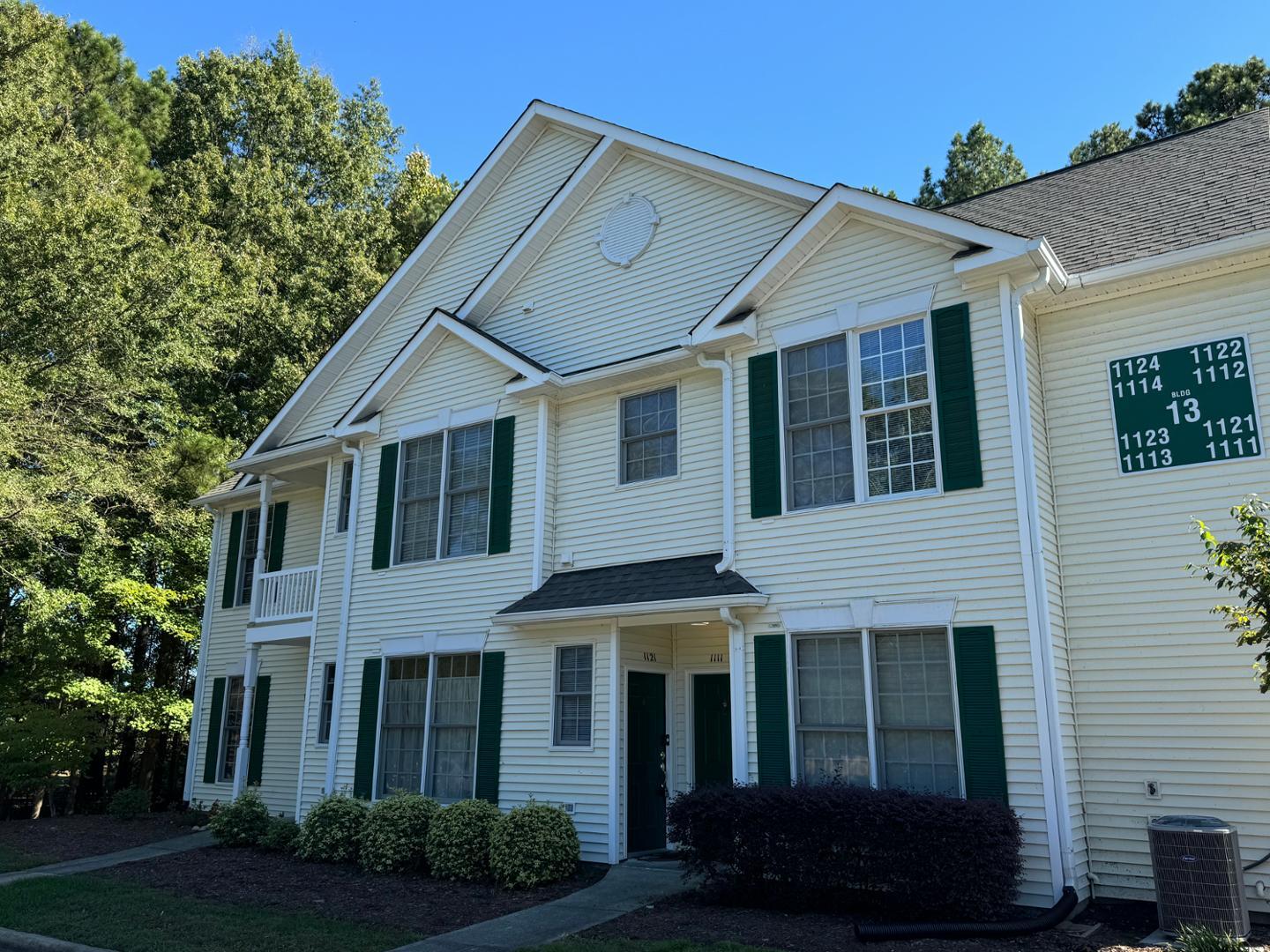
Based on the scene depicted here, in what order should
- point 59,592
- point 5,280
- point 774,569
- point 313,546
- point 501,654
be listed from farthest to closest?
point 59,592 → point 5,280 → point 313,546 → point 501,654 → point 774,569

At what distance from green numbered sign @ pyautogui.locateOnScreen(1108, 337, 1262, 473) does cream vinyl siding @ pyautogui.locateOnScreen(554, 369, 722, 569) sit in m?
4.52

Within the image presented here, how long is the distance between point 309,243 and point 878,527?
2707cm

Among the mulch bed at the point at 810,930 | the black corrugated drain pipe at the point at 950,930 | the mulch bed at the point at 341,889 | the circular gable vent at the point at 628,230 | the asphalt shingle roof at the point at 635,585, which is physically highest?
the circular gable vent at the point at 628,230

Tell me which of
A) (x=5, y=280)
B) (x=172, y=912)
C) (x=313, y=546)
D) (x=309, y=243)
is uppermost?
(x=309, y=243)

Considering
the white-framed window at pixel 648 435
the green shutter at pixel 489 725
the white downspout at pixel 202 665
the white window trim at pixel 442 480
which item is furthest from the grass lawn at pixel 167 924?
the white downspout at pixel 202 665

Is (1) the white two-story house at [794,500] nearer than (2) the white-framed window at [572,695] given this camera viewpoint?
Yes

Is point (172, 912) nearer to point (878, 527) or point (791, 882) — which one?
point (791, 882)

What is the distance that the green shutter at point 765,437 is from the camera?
11.0 meters

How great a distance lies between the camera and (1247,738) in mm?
8711

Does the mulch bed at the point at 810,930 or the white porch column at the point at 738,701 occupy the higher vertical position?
the white porch column at the point at 738,701

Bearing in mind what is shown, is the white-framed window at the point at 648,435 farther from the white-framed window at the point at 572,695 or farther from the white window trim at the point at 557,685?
the white-framed window at the point at 572,695

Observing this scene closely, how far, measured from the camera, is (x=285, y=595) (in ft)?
54.0

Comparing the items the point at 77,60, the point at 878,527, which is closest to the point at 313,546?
the point at 878,527

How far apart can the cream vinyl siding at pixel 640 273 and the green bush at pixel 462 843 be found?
6247 mm
